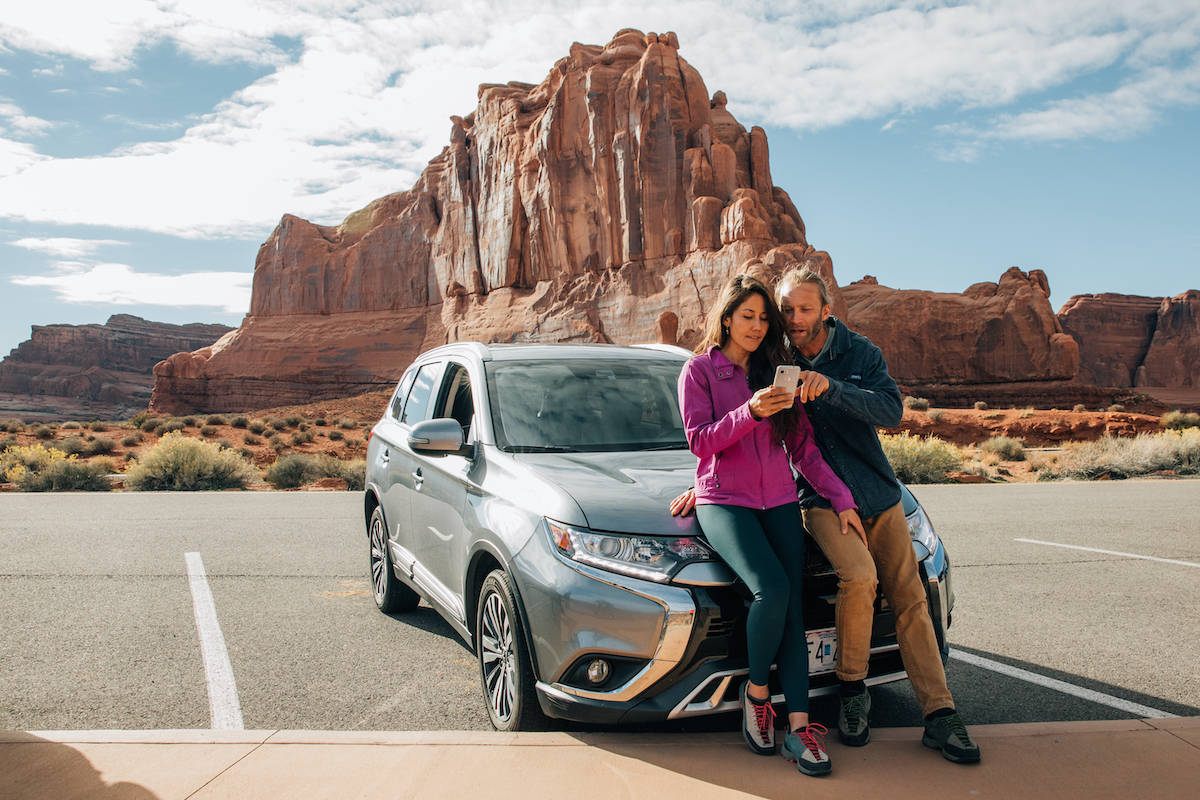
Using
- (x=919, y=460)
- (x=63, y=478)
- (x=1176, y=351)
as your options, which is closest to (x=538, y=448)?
(x=919, y=460)

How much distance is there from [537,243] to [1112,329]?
9065cm

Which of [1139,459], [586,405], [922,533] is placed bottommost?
[1139,459]

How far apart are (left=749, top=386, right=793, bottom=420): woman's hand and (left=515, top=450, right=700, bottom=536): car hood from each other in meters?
0.54

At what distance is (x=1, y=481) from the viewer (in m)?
18.1

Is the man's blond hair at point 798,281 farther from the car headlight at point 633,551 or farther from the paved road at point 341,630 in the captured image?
the paved road at point 341,630

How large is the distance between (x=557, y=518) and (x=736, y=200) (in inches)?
1932

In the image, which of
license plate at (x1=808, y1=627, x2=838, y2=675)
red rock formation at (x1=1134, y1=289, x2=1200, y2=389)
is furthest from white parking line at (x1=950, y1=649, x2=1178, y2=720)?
red rock formation at (x1=1134, y1=289, x2=1200, y2=389)

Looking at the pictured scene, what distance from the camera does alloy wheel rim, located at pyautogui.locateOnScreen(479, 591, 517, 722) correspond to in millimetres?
3248

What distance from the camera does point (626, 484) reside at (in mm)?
3291

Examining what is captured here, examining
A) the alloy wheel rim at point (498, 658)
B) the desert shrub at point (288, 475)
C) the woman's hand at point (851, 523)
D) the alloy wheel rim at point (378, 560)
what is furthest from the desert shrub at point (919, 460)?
the alloy wheel rim at point (498, 658)

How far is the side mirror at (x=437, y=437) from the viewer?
374 cm

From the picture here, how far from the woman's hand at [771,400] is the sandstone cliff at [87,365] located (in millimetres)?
132950

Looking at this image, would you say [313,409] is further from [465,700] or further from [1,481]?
[465,700]

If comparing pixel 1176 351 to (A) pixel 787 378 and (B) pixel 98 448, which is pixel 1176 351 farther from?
(A) pixel 787 378
